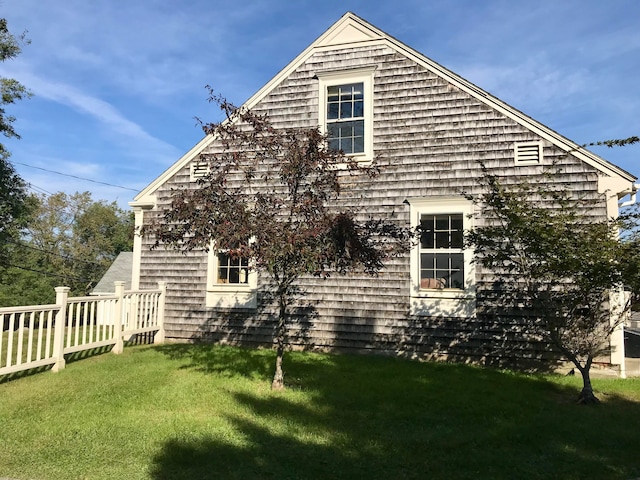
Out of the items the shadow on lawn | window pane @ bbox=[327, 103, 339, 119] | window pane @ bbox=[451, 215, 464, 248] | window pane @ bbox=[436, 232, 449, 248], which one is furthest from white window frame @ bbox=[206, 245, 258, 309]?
window pane @ bbox=[451, 215, 464, 248]

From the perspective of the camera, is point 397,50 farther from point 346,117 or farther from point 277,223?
point 277,223

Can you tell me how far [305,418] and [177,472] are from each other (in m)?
1.81

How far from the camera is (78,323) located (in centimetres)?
832

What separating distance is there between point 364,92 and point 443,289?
4653 mm

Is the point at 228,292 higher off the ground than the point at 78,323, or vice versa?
the point at 228,292

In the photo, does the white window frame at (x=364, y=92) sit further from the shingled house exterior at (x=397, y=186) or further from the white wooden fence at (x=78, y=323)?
the white wooden fence at (x=78, y=323)

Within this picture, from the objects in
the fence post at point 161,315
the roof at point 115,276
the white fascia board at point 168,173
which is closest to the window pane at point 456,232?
the white fascia board at point 168,173

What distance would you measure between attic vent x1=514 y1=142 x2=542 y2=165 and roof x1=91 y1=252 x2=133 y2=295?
675 inches

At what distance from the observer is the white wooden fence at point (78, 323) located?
7.00 metres

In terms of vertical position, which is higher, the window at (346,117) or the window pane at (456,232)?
the window at (346,117)

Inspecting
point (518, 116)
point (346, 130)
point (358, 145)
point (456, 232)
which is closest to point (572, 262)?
point (456, 232)

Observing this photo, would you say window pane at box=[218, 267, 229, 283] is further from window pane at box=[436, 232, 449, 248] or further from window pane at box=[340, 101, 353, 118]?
window pane at box=[436, 232, 449, 248]

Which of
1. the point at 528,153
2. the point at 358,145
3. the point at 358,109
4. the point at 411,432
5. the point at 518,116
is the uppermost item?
the point at 358,109

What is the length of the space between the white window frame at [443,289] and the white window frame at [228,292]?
12.0 feet
